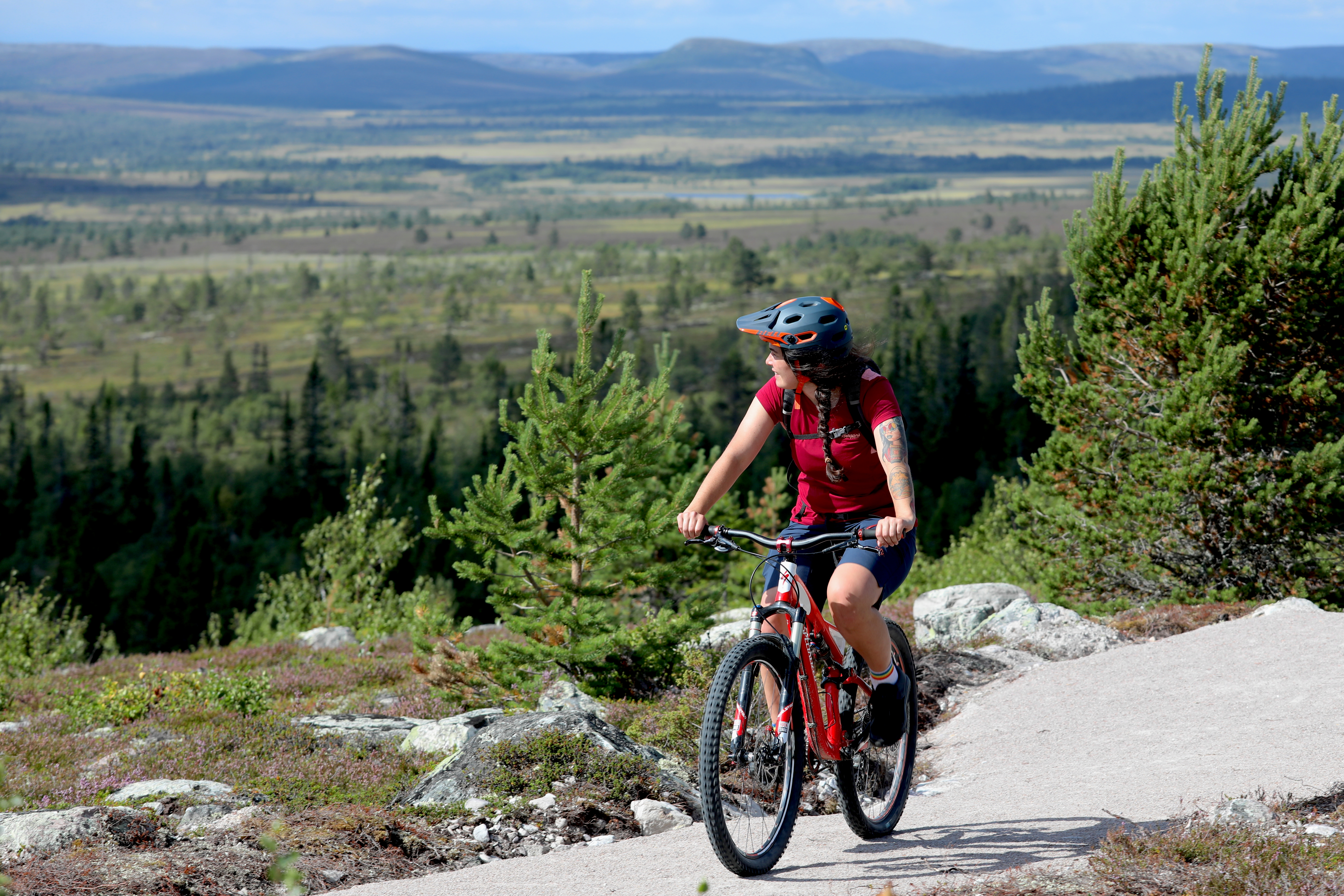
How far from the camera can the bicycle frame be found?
22.9ft

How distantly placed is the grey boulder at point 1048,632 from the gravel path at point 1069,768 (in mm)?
1191

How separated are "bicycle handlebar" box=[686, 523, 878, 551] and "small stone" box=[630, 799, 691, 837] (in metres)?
2.77

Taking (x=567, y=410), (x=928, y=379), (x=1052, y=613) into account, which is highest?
(x=567, y=410)

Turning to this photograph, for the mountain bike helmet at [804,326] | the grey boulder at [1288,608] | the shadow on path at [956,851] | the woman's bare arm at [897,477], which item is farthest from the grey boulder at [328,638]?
the woman's bare arm at [897,477]

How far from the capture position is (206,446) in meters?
176

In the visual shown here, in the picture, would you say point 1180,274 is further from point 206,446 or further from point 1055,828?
point 206,446

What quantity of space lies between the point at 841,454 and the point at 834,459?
0.06 meters

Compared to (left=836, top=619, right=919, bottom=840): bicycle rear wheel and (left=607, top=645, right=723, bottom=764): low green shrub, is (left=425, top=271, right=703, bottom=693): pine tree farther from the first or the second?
(left=836, top=619, right=919, bottom=840): bicycle rear wheel

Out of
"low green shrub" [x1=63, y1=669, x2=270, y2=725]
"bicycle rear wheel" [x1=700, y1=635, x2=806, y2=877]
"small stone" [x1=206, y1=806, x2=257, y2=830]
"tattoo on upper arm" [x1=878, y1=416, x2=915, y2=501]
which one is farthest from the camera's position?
"low green shrub" [x1=63, y1=669, x2=270, y2=725]

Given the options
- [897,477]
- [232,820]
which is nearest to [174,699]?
[232,820]

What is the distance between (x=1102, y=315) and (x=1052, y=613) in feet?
16.7

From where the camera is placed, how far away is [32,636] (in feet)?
97.9

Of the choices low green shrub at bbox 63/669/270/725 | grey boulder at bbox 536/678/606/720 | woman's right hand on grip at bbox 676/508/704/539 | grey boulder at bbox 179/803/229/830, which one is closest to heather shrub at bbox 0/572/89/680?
low green shrub at bbox 63/669/270/725

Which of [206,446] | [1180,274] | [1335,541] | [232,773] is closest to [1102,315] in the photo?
[1180,274]
